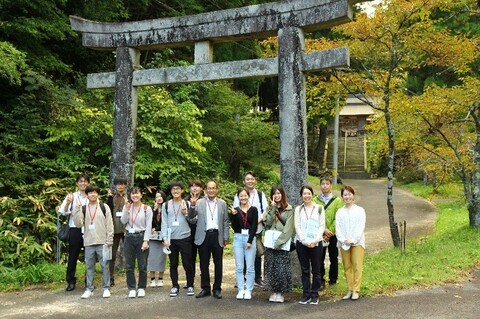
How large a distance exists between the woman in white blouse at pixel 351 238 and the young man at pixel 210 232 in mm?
1730

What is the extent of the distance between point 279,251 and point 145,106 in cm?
704

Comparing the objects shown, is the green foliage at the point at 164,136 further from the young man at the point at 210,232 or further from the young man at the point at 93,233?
the young man at the point at 210,232

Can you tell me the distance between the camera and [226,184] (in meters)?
14.4

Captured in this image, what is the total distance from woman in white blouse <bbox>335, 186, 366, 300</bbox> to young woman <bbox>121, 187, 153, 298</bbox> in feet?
9.58

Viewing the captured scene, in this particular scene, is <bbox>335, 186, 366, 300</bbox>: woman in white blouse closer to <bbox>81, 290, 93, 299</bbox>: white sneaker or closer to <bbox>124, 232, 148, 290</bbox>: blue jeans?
<bbox>124, 232, 148, 290</bbox>: blue jeans

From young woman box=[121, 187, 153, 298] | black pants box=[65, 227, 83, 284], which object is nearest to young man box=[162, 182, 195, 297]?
young woman box=[121, 187, 153, 298]

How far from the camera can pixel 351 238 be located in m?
6.33

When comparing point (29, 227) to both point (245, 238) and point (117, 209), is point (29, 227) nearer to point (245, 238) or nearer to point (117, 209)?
point (117, 209)

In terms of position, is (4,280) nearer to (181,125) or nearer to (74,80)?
(181,125)

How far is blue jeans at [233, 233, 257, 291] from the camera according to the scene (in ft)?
21.7

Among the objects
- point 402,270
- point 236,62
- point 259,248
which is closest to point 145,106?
point 236,62

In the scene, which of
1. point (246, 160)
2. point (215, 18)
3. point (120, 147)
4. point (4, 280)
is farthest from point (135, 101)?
point (246, 160)

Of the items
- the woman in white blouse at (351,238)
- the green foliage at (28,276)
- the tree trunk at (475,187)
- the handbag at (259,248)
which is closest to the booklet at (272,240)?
the handbag at (259,248)

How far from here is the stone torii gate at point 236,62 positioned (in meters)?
7.11
